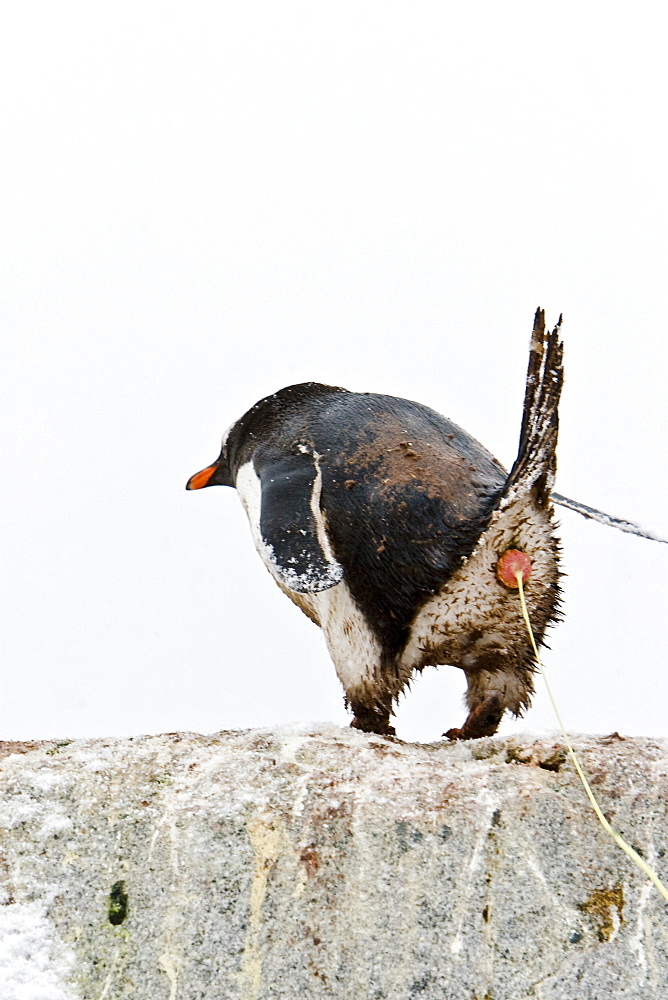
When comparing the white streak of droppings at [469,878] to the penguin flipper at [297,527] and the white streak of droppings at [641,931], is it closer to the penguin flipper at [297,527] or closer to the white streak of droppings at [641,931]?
the white streak of droppings at [641,931]

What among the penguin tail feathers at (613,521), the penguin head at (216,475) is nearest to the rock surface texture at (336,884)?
the penguin tail feathers at (613,521)

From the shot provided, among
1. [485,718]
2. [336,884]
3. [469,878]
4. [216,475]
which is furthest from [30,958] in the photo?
[216,475]

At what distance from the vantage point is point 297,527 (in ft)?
7.18

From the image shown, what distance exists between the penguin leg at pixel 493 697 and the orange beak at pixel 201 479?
120 centimetres

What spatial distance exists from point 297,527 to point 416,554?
275 millimetres

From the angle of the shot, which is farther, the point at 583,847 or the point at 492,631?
the point at 492,631

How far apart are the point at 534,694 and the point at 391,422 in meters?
0.74

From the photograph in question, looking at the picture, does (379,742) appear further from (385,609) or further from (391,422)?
(391,422)

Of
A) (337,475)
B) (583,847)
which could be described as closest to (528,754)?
(583,847)

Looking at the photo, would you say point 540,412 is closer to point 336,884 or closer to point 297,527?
point 297,527

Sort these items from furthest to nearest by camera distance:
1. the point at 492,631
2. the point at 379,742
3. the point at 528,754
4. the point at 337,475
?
1. the point at 337,475
2. the point at 492,631
3. the point at 379,742
4. the point at 528,754

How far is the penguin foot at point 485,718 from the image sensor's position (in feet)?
7.33

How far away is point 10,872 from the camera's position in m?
1.52

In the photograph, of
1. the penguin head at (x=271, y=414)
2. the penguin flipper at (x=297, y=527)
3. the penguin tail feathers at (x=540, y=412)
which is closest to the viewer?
the penguin tail feathers at (x=540, y=412)
